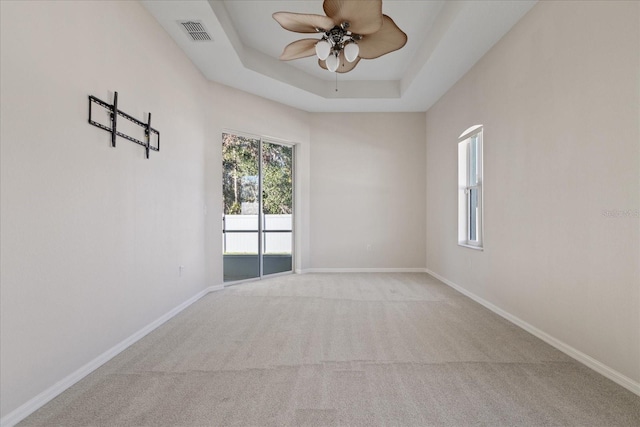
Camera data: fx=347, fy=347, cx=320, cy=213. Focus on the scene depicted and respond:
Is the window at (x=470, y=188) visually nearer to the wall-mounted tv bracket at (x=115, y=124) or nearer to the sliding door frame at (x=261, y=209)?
the sliding door frame at (x=261, y=209)

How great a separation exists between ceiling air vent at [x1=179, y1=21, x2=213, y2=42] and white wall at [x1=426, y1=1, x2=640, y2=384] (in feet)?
10.5

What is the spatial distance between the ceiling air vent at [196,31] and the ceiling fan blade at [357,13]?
1607mm

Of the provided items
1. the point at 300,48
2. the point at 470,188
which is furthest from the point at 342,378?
the point at 470,188

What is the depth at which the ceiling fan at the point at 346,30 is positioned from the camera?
258 cm

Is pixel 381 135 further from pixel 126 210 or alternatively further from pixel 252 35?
pixel 126 210

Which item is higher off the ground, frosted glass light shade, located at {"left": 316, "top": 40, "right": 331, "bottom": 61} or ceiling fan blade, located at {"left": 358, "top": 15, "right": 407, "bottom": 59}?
ceiling fan blade, located at {"left": 358, "top": 15, "right": 407, "bottom": 59}

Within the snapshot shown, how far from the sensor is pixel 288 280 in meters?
5.83

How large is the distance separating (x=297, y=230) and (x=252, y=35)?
3305 mm

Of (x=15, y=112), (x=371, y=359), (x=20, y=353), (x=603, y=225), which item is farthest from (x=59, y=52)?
(x=603, y=225)

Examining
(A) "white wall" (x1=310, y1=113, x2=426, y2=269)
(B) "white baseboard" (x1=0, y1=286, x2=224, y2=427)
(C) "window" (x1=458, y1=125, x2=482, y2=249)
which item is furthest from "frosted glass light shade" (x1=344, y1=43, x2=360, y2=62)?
(A) "white wall" (x1=310, y1=113, x2=426, y2=269)

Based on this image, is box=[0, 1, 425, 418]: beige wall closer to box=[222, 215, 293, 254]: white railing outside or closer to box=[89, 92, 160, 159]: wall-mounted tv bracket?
box=[89, 92, 160, 159]: wall-mounted tv bracket

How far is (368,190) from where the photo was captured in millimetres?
6672

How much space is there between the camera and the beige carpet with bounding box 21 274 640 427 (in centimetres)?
192

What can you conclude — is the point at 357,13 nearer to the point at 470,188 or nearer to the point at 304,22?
the point at 304,22
